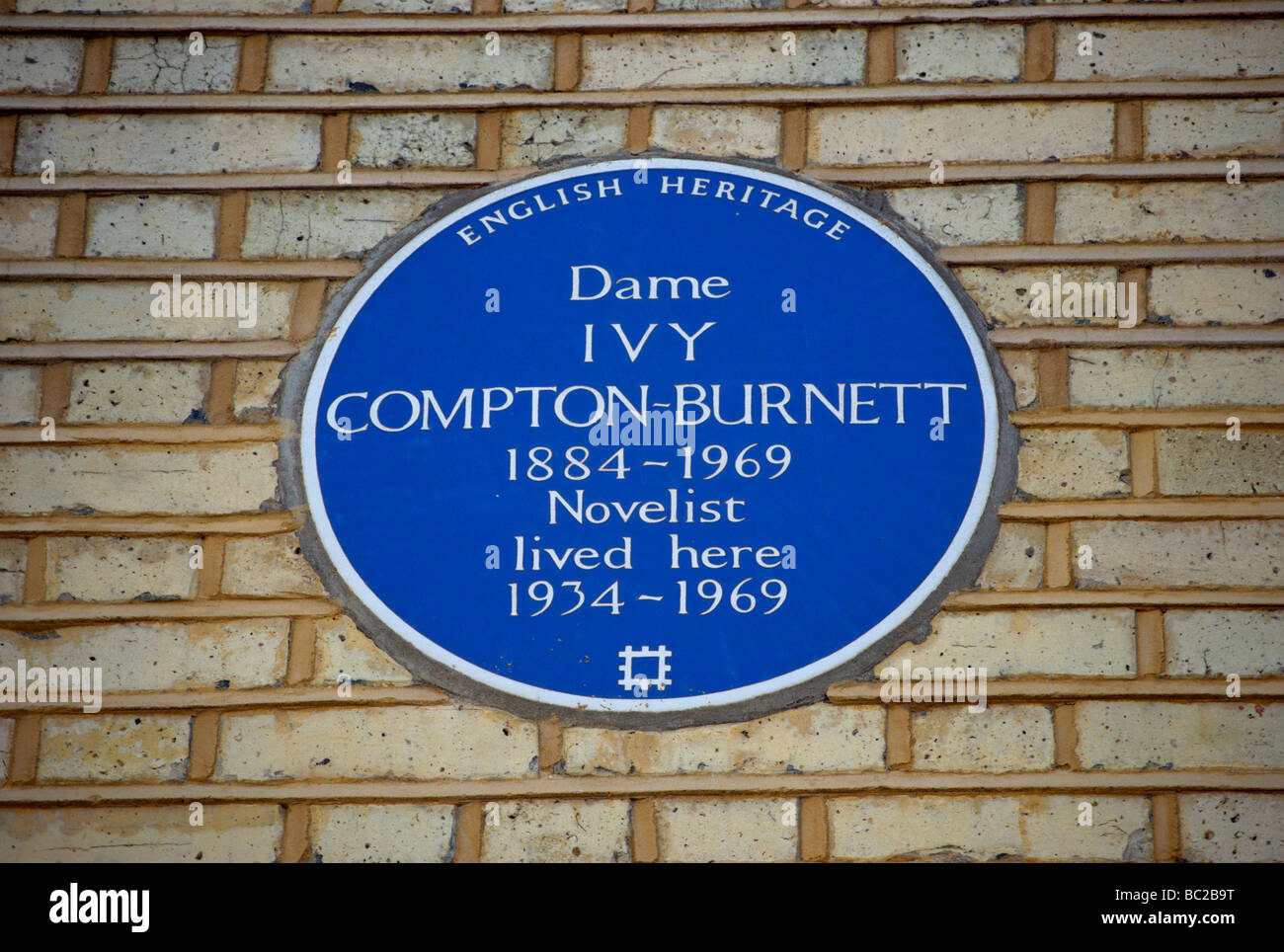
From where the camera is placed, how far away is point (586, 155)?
139 inches

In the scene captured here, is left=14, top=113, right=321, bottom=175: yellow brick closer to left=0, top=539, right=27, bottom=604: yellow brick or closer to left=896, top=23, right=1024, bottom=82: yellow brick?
left=0, top=539, right=27, bottom=604: yellow brick

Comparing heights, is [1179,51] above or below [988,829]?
above

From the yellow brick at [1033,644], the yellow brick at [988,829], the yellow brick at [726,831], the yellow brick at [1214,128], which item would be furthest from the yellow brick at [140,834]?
the yellow brick at [1214,128]

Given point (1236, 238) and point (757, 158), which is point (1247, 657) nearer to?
point (1236, 238)

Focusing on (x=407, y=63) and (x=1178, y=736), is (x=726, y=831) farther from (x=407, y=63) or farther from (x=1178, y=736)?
(x=407, y=63)

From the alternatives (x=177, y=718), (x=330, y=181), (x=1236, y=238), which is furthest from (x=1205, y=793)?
(x=330, y=181)

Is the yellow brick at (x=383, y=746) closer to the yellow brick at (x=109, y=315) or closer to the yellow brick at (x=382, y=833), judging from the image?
the yellow brick at (x=382, y=833)

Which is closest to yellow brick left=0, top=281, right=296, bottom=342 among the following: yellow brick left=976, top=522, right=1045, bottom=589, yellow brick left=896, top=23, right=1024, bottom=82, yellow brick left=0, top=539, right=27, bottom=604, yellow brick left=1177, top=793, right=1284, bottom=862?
yellow brick left=0, top=539, right=27, bottom=604

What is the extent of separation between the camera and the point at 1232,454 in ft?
10.6

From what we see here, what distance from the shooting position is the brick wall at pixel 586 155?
10.2 feet

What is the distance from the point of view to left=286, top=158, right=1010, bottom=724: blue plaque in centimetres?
317

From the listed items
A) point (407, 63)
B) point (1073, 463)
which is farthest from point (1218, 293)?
point (407, 63)

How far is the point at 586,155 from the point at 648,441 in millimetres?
848

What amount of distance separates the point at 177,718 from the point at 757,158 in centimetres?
212
